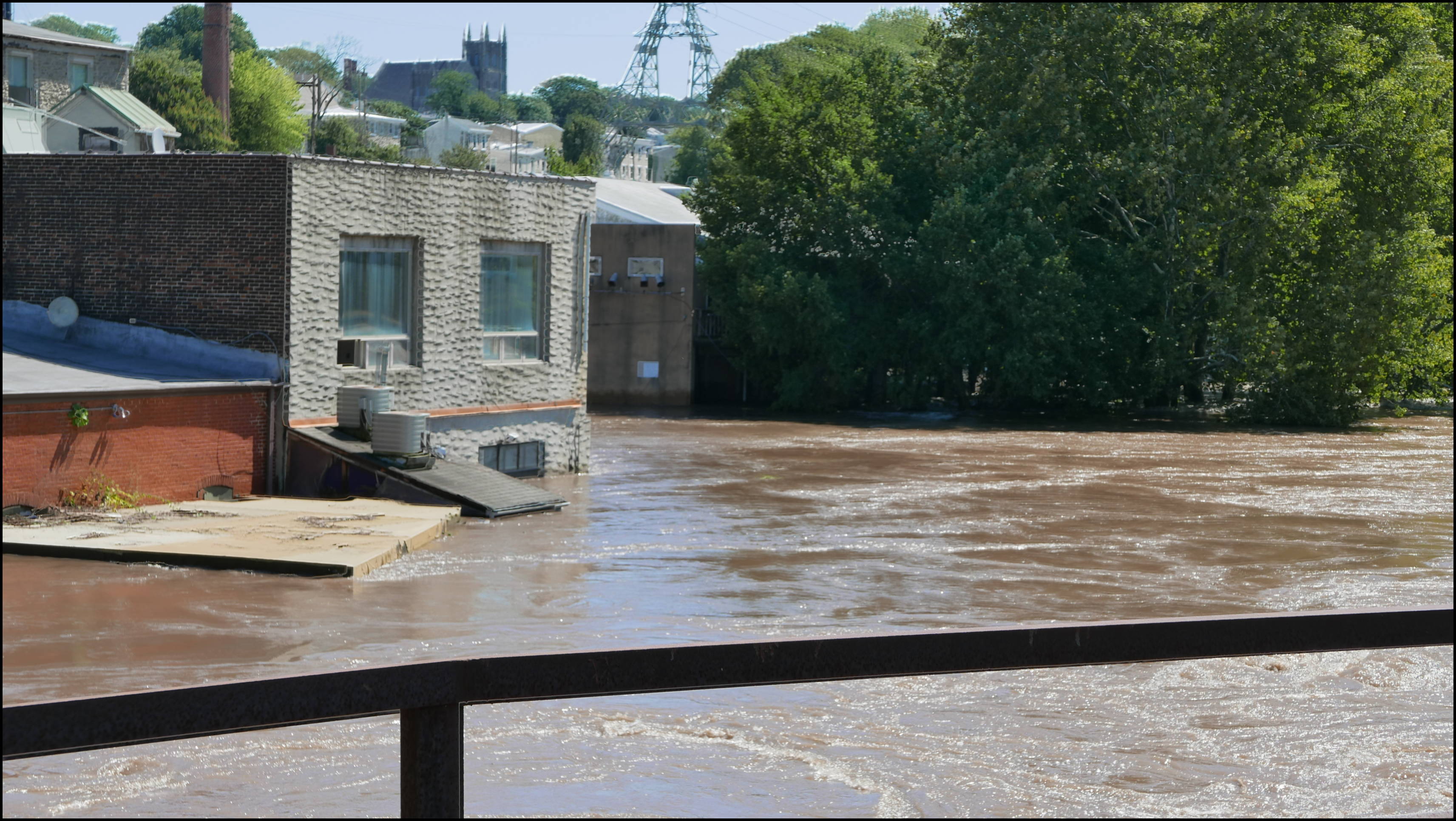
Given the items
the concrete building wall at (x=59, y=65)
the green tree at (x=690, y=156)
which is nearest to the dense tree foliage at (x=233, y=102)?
the concrete building wall at (x=59, y=65)

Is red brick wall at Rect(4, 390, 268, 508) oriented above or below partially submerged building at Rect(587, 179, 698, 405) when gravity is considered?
below

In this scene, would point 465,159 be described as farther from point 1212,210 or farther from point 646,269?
point 1212,210

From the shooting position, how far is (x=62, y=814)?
8.68 m

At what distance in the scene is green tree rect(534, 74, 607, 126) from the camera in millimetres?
167500

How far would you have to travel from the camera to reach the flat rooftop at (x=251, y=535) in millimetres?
16828

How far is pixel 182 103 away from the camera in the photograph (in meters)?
75.1

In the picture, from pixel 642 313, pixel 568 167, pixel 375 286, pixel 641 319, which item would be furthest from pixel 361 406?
pixel 568 167

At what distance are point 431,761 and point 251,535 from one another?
669 inches

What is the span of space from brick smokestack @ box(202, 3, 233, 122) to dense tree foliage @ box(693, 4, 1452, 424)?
3099 cm

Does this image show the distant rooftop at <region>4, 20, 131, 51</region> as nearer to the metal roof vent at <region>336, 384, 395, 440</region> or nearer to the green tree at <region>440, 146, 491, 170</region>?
the green tree at <region>440, 146, 491, 170</region>

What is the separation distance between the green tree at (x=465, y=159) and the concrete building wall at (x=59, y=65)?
17.2m

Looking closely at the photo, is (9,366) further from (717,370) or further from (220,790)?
(717,370)

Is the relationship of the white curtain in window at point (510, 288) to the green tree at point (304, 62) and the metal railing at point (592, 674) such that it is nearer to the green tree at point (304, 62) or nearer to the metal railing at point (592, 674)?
the metal railing at point (592, 674)

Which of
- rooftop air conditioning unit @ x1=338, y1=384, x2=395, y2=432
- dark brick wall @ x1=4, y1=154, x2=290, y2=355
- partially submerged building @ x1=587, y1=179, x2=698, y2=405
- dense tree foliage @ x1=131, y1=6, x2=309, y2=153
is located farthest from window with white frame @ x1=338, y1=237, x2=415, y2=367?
dense tree foliage @ x1=131, y1=6, x2=309, y2=153
